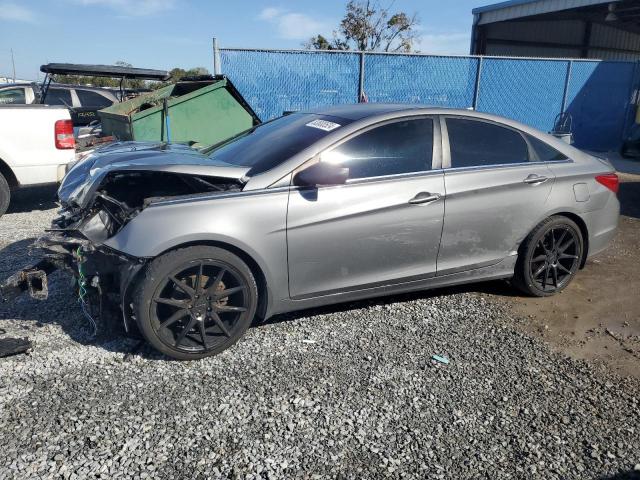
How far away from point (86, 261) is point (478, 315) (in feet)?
9.39

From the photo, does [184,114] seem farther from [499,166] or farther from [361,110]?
[499,166]

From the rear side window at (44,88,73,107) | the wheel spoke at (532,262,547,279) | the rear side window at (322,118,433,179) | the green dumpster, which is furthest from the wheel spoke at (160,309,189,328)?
the rear side window at (44,88,73,107)

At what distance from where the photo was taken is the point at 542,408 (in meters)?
2.84

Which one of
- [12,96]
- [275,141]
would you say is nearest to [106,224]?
[275,141]

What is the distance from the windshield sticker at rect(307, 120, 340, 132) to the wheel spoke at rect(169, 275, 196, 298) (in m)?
1.47

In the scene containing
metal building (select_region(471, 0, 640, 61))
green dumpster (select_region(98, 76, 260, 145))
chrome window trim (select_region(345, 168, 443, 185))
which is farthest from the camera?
metal building (select_region(471, 0, 640, 61))

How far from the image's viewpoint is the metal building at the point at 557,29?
688 inches

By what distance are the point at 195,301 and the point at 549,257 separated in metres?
2.94

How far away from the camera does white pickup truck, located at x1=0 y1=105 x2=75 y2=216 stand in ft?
21.3

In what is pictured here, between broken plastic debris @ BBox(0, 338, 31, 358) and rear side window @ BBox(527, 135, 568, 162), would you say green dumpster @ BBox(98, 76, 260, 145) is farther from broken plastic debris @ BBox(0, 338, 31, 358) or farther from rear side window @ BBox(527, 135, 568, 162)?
rear side window @ BBox(527, 135, 568, 162)

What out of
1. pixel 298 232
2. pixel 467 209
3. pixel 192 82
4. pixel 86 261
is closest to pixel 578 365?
pixel 467 209

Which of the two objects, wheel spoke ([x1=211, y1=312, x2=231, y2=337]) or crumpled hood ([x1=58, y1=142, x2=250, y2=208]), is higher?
crumpled hood ([x1=58, y1=142, x2=250, y2=208])

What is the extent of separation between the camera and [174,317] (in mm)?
3121

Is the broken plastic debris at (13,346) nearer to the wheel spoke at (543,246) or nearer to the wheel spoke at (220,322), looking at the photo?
the wheel spoke at (220,322)
